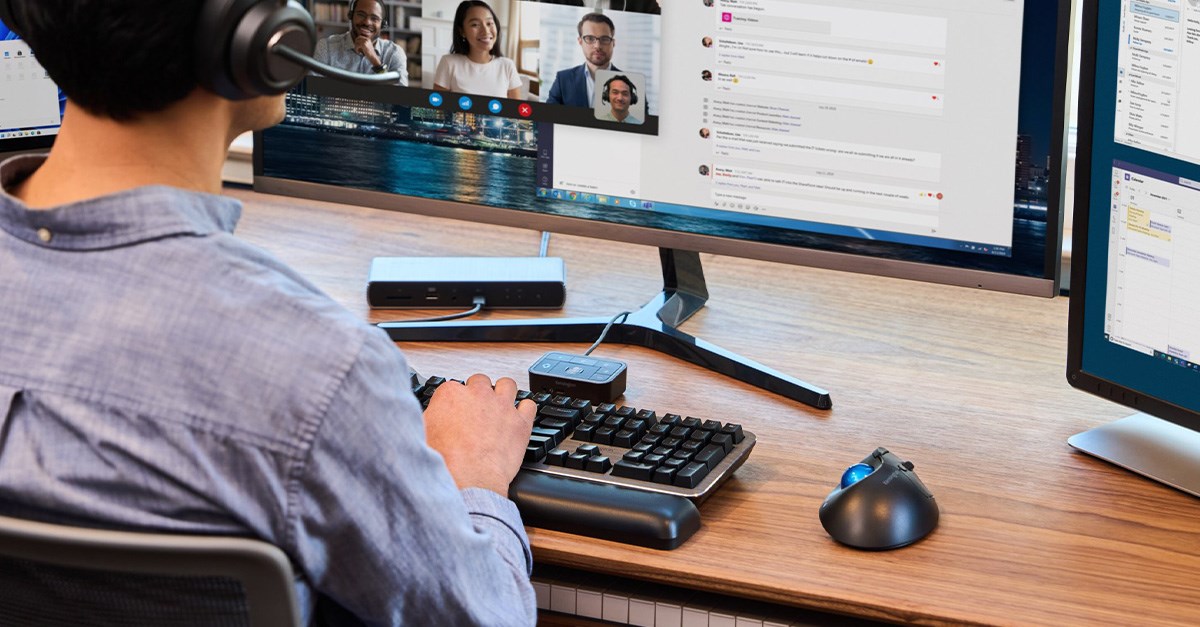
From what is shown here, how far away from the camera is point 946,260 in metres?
1.38

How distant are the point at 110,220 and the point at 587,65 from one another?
716 mm

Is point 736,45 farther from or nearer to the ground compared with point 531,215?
farther from the ground

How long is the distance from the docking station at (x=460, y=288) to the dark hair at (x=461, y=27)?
0.93 feet

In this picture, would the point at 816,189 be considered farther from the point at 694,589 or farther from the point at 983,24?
the point at 694,589

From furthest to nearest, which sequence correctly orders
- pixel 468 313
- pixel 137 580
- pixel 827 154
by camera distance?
1. pixel 468 313
2. pixel 827 154
3. pixel 137 580

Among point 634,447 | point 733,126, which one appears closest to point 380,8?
point 733,126

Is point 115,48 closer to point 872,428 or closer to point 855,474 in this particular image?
point 855,474

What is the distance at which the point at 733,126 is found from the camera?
4.64 ft

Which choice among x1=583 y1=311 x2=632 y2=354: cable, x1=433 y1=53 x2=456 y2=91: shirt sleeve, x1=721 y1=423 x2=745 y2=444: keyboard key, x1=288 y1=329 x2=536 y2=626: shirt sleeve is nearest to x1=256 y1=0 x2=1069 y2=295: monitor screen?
x1=433 y1=53 x2=456 y2=91: shirt sleeve

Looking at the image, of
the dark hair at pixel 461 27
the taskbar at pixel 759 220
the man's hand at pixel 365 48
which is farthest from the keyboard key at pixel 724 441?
the man's hand at pixel 365 48

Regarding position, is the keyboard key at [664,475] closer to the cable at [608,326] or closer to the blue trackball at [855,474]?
the blue trackball at [855,474]

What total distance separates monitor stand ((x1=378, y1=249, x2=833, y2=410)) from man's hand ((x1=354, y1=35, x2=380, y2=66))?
0.30 meters

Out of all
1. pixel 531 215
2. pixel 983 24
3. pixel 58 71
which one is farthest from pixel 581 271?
pixel 58 71

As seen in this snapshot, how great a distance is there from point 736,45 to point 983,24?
0.24 metres
